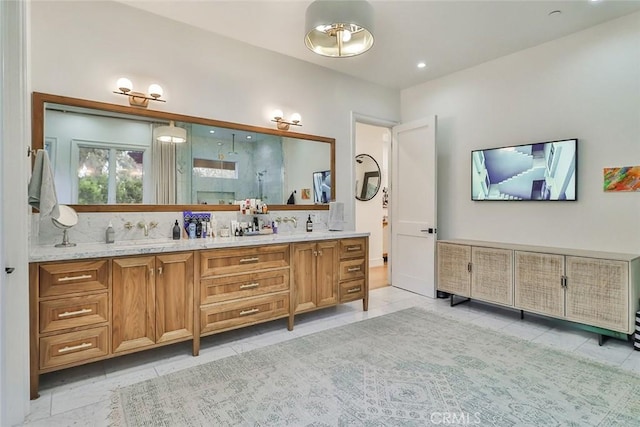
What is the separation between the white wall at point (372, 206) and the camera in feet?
21.1

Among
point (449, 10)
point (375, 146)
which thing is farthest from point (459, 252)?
point (375, 146)

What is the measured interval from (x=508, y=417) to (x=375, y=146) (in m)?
5.36

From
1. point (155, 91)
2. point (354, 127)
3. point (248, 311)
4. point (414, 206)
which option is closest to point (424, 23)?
point (354, 127)

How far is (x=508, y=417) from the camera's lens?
1.91 metres

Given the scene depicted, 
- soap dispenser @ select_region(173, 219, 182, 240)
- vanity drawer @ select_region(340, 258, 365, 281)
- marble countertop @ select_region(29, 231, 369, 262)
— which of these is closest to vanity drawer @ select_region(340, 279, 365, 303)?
vanity drawer @ select_region(340, 258, 365, 281)

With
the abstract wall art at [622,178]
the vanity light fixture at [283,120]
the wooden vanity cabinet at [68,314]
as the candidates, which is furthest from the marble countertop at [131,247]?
the abstract wall art at [622,178]

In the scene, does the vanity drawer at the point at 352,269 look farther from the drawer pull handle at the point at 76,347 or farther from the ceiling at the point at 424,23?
the ceiling at the point at 424,23

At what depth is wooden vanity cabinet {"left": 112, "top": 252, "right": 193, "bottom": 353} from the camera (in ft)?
7.92

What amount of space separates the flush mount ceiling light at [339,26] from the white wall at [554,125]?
2.29 m

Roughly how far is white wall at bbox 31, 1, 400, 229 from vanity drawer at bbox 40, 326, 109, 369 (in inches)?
75.9

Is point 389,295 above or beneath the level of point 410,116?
beneath

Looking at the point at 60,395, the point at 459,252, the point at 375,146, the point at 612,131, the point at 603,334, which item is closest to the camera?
the point at 60,395

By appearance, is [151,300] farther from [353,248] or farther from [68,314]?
[353,248]

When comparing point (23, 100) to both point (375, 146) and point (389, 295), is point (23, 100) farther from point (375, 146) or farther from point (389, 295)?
point (375, 146)
